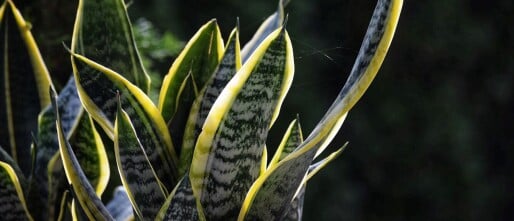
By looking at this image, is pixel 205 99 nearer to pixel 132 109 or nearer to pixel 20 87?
pixel 132 109

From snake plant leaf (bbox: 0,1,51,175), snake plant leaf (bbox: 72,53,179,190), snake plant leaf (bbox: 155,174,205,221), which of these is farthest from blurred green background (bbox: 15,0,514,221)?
snake plant leaf (bbox: 155,174,205,221)

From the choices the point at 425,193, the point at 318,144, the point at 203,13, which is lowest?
the point at 425,193

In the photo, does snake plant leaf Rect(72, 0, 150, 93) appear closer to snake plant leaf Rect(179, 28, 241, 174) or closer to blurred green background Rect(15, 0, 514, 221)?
snake plant leaf Rect(179, 28, 241, 174)

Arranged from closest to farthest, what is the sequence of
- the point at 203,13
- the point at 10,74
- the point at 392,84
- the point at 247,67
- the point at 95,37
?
the point at 247,67 < the point at 95,37 < the point at 10,74 < the point at 203,13 < the point at 392,84

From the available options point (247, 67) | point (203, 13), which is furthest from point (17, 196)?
point (203, 13)

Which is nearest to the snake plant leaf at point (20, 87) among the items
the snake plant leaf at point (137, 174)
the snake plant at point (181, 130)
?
the snake plant at point (181, 130)

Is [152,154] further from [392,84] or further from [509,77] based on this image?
[509,77]

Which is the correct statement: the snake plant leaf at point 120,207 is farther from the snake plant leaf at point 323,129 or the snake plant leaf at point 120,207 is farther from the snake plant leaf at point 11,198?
the snake plant leaf at point 323,129
